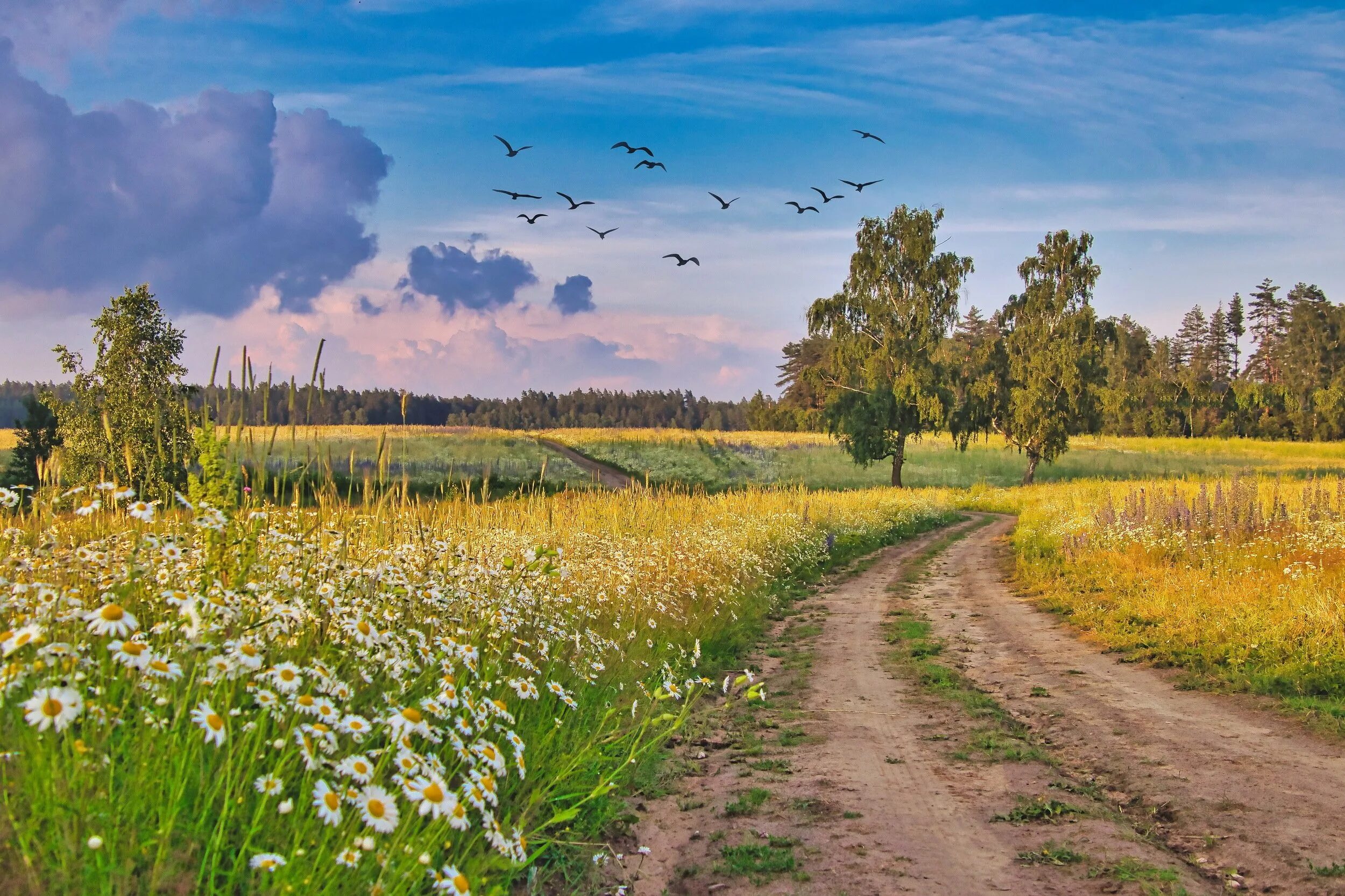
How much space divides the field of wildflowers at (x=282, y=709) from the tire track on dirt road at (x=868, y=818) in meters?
Result: 0.51

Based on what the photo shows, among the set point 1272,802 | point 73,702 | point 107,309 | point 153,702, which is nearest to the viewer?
point 73,702

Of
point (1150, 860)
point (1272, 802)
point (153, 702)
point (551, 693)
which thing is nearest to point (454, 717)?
point (551, 693)

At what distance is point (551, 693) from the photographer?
4.76 metres

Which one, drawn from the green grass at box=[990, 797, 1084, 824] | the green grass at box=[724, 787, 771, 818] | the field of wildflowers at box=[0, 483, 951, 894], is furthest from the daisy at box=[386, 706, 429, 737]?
the green grass at box=[990, 797, 1084, 824]

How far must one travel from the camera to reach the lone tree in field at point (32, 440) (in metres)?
21.0

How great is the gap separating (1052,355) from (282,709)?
40342 mm

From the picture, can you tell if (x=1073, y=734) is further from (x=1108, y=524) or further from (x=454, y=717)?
(x=1108, y=524)

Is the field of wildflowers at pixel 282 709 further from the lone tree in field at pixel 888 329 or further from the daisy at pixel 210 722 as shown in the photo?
the lone tree in field at pixel 888 329

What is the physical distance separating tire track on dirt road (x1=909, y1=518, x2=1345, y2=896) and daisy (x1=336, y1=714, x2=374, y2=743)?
3715mm

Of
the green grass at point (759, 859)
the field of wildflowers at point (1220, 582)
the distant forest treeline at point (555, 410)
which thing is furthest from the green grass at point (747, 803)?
the distant forest treeline at point (555, 410)

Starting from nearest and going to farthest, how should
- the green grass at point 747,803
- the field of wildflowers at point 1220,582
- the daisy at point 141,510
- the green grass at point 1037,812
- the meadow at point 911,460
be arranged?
the daisy at point 141,510
the green grass at point 1037,812
the green grass at point 747,803
the field of wildflowers at point 1220,582
the meadow at point 911,460

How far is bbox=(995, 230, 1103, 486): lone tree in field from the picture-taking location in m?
38.5

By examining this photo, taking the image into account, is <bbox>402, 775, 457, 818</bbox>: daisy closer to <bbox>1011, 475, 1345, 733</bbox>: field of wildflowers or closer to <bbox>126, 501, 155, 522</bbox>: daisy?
<bbox>126, 501, 155, 522</bbox>: daisy

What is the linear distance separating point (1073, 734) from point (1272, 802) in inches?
60.3
